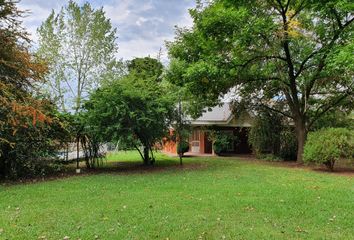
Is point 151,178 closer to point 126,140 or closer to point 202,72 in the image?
point 126,140

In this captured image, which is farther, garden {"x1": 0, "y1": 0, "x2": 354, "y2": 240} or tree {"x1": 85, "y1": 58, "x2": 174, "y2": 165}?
tree {"x1": 85, "y1": 58, "x2": 174, "y2": 165}

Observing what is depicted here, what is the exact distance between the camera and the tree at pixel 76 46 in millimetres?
32000

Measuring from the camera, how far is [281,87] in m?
18.7

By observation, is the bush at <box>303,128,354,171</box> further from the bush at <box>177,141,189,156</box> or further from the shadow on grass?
the bush at <box>177,141,189,156</box>

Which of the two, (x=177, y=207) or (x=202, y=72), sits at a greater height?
(x=202, y=72)

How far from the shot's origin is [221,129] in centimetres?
2514

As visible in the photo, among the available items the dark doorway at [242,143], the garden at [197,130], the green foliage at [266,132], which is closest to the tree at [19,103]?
the garden at [197,130]

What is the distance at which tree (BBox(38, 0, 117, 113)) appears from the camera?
105ft

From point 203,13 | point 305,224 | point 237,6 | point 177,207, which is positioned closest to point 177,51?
point 203,13

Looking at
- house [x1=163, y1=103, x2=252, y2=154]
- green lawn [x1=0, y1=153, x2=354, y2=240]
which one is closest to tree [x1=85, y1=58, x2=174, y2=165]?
green lawn [x1=0, y1=153, x2=354, y2=240]

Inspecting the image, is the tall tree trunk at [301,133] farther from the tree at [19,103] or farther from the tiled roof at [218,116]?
the tree at [19,103]

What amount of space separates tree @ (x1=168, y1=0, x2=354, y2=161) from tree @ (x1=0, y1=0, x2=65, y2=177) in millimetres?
6638

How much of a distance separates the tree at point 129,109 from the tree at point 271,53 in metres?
2.22

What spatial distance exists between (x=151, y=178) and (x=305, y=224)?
6.72m
